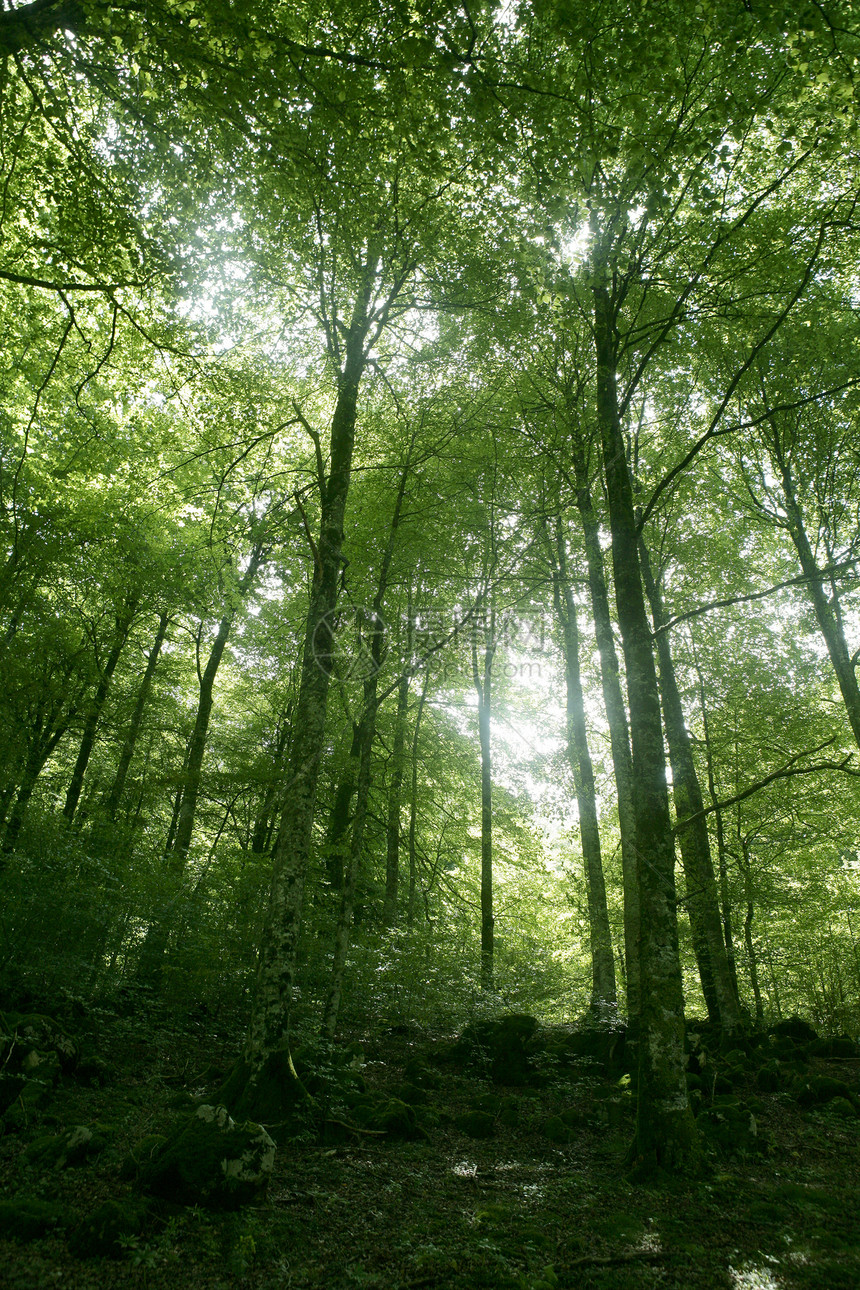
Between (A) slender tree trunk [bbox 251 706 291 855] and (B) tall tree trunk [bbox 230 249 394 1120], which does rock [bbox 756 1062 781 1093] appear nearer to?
(B) tall tree trunk [bbox 230 249 394 1120]

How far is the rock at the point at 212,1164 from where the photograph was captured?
382 centimetres

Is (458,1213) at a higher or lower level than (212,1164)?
lower

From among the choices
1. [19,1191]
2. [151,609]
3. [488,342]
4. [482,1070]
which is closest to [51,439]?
[151,609]

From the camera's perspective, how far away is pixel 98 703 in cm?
1173

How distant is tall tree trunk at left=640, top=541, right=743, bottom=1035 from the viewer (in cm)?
1011

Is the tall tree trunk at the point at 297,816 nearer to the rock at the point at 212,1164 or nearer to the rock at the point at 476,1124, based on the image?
the rock at the point at 212,1164

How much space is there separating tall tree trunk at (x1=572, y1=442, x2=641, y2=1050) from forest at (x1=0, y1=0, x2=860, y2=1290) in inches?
4.4

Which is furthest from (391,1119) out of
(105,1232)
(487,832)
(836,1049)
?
(836,1049)

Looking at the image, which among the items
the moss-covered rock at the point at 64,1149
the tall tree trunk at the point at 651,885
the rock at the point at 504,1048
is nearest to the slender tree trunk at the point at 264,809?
the rock at the point at 504,1048

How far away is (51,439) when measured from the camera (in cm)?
1216

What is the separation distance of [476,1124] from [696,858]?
6073 millimetres

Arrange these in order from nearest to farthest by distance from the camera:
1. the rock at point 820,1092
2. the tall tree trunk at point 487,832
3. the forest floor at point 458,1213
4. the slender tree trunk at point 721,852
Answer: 1. the forest floor at point 458,1213
2. the rock at point 820,1092
3. the slender tree trunk at point 721,852
4. the tall tree trunk at point 487,832

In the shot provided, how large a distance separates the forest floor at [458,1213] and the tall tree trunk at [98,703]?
267 inches

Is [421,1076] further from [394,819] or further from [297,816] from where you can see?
[394,819]
